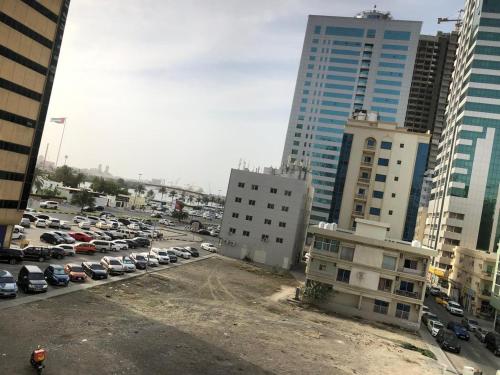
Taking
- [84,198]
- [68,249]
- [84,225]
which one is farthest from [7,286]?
[84,198]

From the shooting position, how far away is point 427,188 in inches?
6772

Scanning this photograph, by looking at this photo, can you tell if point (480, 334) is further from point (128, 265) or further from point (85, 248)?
point (85, 248)

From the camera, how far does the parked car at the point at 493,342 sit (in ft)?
142

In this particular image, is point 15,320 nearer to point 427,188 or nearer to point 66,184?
point 66,184

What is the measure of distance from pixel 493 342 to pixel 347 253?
17359 mm

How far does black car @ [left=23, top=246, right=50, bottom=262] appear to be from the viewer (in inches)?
1683

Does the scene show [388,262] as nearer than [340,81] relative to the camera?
Yes

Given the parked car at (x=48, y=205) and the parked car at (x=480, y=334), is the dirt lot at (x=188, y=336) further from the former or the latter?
the parked car at (x=48, y=205)

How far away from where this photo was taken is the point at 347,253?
48.2 meters

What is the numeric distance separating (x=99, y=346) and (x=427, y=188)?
16915 cm

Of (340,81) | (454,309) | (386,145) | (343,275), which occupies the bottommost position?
(454,309)

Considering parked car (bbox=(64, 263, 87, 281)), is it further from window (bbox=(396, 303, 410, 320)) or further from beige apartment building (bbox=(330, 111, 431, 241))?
beige apartment building (bbox=(330, 111, 431, 241))

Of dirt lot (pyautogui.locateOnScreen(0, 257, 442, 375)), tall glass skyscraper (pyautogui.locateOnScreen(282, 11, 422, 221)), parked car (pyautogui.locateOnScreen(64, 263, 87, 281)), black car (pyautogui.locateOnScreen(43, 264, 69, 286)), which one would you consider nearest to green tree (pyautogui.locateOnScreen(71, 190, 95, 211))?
tall glass skyscraper (pyautogui.locateOnScreen(282, 11, 422, 221))

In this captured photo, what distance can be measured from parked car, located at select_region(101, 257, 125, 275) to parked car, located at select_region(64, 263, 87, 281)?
15.3ft
